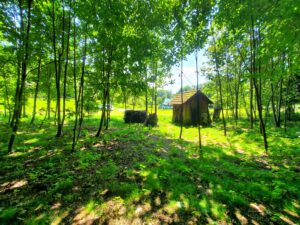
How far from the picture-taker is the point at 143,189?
152 inches

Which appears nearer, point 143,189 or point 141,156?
point 143,189

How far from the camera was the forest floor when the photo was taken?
9.67ft

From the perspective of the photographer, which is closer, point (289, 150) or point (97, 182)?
point (97, 182)

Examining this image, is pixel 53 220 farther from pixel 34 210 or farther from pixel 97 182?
pixel 97 182

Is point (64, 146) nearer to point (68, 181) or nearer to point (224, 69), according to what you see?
point (68, 181)

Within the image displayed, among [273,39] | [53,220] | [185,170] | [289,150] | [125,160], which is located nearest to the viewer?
[53,220]

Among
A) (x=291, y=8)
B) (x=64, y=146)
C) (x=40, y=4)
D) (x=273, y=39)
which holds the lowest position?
(x=64, y=146)

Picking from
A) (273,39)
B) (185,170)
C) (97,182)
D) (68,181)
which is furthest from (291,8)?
(68,181)

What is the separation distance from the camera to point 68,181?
4.04 meters

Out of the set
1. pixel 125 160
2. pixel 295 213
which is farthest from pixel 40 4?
pixel 295 213

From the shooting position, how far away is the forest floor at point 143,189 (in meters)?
2.95

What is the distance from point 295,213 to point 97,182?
4.70m

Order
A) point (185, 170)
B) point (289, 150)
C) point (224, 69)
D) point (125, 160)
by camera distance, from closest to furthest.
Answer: point (185, 170), point (125, 160), point (289, 150), point (224, 69)

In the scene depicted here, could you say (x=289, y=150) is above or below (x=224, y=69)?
below
